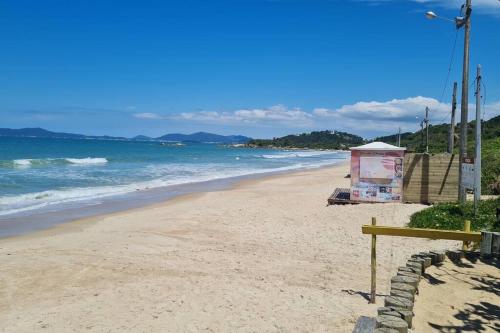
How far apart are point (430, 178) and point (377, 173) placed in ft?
6.00

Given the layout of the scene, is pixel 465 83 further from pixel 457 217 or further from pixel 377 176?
pixel 377 176

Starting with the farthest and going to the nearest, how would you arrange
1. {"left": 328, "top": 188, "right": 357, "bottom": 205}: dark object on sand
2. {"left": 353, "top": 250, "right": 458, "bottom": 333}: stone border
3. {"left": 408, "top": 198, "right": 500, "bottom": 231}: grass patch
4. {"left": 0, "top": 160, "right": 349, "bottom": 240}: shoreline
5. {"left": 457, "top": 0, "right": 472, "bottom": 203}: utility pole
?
{"left": 328, "top": 188, "right": 357, "bottom": 205}: dark object on sand → {"left": 457, "top": 0, "right": 472, "bottom": 203}: utility pole → {"left": 0, "top": 160, "right": 349, "bottom": 240}: shoreline → {"left": 408, "top": 198, "right": 500, "bottom": 231}: grass patch → {"left": 353, "top": 250, "right": 458, "bottom": 333}: stone border

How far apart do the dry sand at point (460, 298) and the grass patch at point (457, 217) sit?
2.94 metres

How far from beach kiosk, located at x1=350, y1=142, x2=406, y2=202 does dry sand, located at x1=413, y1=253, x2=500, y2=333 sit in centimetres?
823

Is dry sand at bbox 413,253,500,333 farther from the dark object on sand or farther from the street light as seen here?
the dark object on sand

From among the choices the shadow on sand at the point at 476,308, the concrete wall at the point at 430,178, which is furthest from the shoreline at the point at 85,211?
the shadow on sand at the point at 476,308

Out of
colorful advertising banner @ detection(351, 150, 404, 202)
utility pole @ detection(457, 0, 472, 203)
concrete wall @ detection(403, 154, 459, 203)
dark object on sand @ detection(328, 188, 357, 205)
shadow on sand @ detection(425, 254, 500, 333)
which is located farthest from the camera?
dark object on sand @ detection(328, 188, 357, 205)

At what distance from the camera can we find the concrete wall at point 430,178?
1623 cm

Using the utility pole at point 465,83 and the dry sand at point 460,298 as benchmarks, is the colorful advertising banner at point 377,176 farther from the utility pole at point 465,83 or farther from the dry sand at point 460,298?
the dry sand at point 460,298

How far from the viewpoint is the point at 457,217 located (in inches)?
470

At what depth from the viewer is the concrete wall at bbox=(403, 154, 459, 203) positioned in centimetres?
1623

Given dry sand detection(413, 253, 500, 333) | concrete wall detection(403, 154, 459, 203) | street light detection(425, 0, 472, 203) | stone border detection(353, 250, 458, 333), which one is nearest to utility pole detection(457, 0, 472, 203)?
street light detection(425, 0, 472, 203)

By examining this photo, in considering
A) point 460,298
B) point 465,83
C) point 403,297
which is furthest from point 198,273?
point 465,83

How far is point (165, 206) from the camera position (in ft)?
57.8
